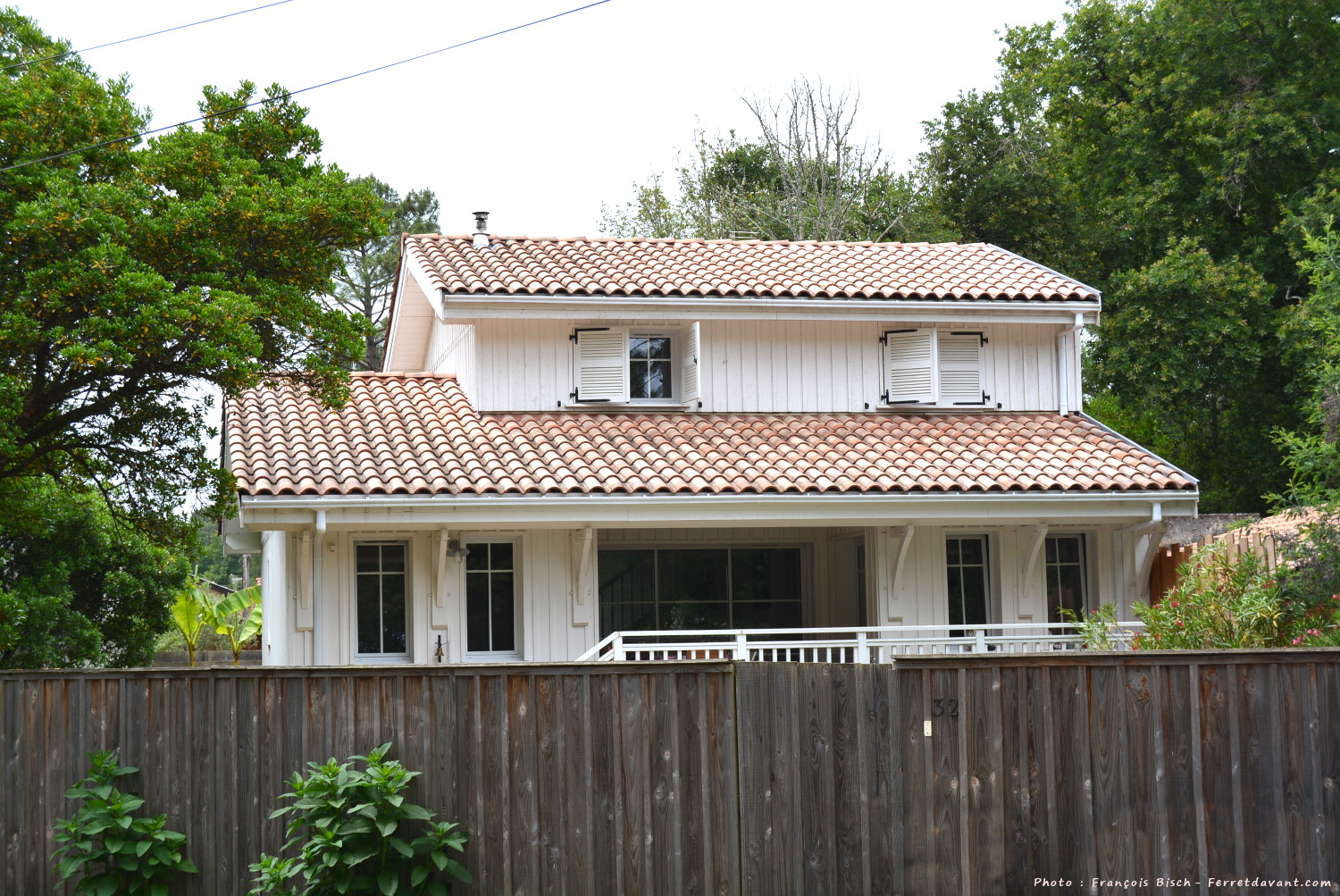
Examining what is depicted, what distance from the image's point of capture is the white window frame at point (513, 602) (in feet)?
48.8

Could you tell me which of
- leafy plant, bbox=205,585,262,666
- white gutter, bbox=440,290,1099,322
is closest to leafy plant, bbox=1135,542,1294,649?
white gutter, bbox=440,290,1099,322

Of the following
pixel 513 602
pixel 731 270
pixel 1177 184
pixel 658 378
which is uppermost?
pixel 1177 184

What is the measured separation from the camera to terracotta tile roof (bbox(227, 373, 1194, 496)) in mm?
14188

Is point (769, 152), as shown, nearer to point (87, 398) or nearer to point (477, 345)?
point (477, 345)

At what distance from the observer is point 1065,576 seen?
54.4 feet

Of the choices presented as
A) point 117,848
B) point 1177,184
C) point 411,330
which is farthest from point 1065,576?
point 1177,184

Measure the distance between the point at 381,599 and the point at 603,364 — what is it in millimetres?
4346

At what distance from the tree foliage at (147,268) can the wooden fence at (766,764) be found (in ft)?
12.8

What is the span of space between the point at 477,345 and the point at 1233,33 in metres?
→ 18.6

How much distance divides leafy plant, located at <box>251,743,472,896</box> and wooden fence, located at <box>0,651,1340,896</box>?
224 mm

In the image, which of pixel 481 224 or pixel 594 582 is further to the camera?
pixel 481 224

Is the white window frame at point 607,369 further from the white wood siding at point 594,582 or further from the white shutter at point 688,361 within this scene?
the white wood siding at point 594,582

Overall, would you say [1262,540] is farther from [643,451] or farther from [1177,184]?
[1177,184]

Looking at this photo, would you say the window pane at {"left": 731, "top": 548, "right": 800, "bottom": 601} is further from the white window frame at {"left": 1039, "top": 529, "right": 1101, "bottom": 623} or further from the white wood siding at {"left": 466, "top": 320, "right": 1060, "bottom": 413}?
the white window frame at {"left": 1039, "top": 529, "right": 1101, "bottom": 623}
